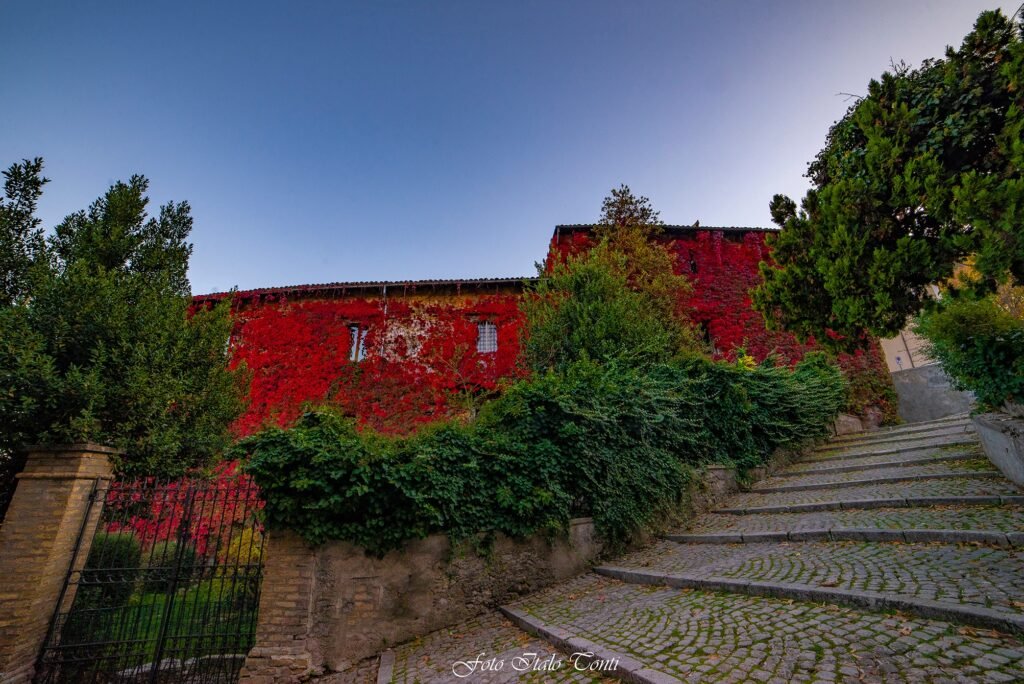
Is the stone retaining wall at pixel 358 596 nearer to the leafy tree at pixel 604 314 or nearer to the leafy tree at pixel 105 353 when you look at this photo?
the leafy tree at pixel 105 353

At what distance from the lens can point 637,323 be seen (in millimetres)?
10023

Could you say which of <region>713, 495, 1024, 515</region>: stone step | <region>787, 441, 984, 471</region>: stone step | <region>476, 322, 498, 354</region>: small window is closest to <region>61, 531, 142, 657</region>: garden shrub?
<region>713, 495, 1024, 515</region>: stone step

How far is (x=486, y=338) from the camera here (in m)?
15.6

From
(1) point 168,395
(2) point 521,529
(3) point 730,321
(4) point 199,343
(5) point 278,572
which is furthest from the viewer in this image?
(3) point 730,321

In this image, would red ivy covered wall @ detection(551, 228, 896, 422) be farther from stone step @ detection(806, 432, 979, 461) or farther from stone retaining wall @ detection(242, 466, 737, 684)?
stone retaining wall @ detection(242, 466, 737, 684)

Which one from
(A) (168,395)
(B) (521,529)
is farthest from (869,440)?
(A) (168,395)

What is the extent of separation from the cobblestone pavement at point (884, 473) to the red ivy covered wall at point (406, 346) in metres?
5.78

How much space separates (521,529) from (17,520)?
19.6 ft

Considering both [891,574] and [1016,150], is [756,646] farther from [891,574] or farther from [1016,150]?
[1016,150]

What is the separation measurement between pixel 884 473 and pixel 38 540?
1223 cm

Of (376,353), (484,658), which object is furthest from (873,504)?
(376,353)

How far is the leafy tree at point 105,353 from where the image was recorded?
5254 millimetres

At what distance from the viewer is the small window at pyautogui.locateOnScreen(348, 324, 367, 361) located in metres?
14.9

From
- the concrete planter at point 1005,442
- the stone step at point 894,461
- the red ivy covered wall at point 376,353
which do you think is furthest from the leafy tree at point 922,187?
the red ivy covered wall at point 376,353
